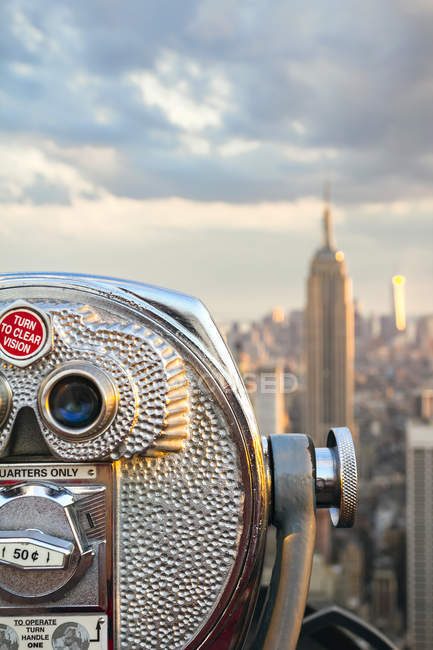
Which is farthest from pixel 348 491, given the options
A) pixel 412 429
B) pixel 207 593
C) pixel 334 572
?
pixel 412 429

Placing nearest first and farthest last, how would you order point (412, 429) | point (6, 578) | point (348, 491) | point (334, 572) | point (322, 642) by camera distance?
1. point (6, 578)
2. point (348, 491)
3. point (322, 642)
4. point (334, 572)
5. point (412, 429)

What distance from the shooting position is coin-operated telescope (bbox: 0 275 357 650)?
99 centimetres

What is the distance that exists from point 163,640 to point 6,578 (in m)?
0.22

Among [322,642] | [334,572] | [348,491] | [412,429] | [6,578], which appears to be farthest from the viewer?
[412,429]

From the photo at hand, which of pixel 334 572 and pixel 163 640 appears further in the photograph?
pixel 334 572

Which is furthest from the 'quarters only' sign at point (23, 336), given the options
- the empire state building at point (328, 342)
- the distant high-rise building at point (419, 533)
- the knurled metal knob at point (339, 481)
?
the empire state building at point (328, 342)

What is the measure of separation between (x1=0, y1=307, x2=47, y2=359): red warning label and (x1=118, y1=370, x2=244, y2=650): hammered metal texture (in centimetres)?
19

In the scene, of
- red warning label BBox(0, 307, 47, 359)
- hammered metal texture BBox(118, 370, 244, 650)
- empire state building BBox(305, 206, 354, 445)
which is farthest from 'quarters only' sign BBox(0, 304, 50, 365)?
empire state building BBox(305, 206, 354, 445)

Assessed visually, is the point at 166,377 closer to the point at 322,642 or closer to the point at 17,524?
the point at 17,524

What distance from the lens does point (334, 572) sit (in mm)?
36344

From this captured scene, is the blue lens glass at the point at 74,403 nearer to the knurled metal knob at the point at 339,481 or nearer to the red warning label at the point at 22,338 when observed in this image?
the red warning label at the point at 22,338

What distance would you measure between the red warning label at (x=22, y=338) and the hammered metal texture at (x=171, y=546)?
0.19 metres

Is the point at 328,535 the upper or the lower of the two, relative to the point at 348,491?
lower

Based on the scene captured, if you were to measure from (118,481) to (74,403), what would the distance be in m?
0.12
